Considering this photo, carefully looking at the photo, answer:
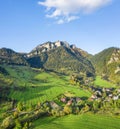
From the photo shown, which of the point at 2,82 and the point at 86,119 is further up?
the point at 2,82

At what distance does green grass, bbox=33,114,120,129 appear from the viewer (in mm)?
103300

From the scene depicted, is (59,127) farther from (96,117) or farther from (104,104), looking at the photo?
(104,104)

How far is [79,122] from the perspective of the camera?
110m

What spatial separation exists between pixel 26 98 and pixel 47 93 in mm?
21333

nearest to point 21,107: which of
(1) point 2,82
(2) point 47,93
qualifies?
(2) point 47,93

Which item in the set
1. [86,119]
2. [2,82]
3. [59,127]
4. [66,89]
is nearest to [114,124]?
[86,119]

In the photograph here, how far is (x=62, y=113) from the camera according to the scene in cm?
12312

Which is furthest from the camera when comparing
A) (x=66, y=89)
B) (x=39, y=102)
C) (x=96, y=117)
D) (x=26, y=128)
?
(x=66, y=89)

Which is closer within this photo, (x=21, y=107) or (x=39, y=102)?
(x=21, y=107)

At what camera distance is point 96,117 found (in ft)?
395

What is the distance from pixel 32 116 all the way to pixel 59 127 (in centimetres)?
1490

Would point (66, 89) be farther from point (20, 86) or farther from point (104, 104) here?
point (104, 104)

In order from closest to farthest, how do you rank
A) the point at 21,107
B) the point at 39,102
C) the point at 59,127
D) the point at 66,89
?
the point at 59,127 < the point at 21,107 < the point at 39,102 < the point at 66,89

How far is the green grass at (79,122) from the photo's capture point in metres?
103
